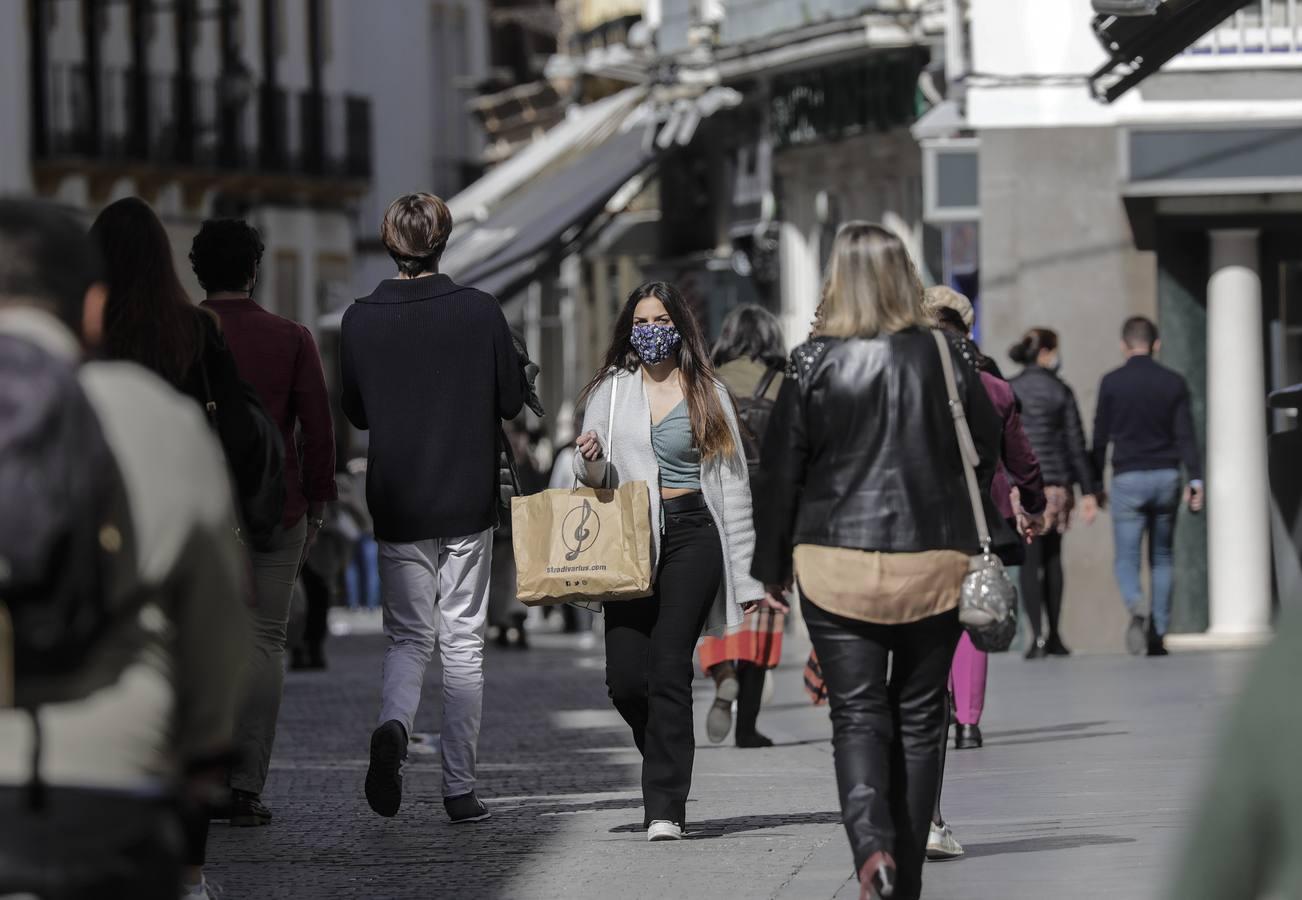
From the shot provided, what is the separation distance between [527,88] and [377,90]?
8312mm

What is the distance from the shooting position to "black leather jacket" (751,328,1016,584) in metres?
7.35

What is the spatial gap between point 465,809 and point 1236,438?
10.5 meters

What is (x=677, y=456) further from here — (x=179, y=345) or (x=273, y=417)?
(x=179, y=345)

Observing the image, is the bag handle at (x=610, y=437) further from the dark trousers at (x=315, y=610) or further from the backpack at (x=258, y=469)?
the dark trousers at (x=315, y=610)

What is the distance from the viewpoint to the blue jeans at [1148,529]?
18.4 meters

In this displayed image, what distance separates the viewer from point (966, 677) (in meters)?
12.1

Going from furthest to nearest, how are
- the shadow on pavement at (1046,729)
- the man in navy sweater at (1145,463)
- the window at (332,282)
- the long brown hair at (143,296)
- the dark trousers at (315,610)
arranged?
the window at (332,282)
the dark trousers at (315,610)
the man in navy sweater at (1145,463)
the shadow on pavement at (1046,729)
the long brown hair at (143,296)

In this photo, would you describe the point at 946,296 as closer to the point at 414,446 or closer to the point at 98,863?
the point at 414,446

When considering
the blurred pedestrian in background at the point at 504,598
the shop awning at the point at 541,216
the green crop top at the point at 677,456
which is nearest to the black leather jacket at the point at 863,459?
the green crop top at the point at 677,456

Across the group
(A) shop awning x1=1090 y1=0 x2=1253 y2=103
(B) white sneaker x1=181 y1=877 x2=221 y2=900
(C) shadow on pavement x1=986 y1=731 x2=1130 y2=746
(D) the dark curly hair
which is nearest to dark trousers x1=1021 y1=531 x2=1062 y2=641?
(A) shop awning x1=1090 y1=0 x2=1253 y2=103

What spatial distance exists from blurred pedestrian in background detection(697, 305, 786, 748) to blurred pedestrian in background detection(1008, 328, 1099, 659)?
14.4 ft

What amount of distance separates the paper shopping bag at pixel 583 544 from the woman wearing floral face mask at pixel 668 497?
104 millimetres

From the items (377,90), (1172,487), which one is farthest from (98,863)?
(377,90)

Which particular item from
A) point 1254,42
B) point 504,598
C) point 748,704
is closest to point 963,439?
point 748,704
